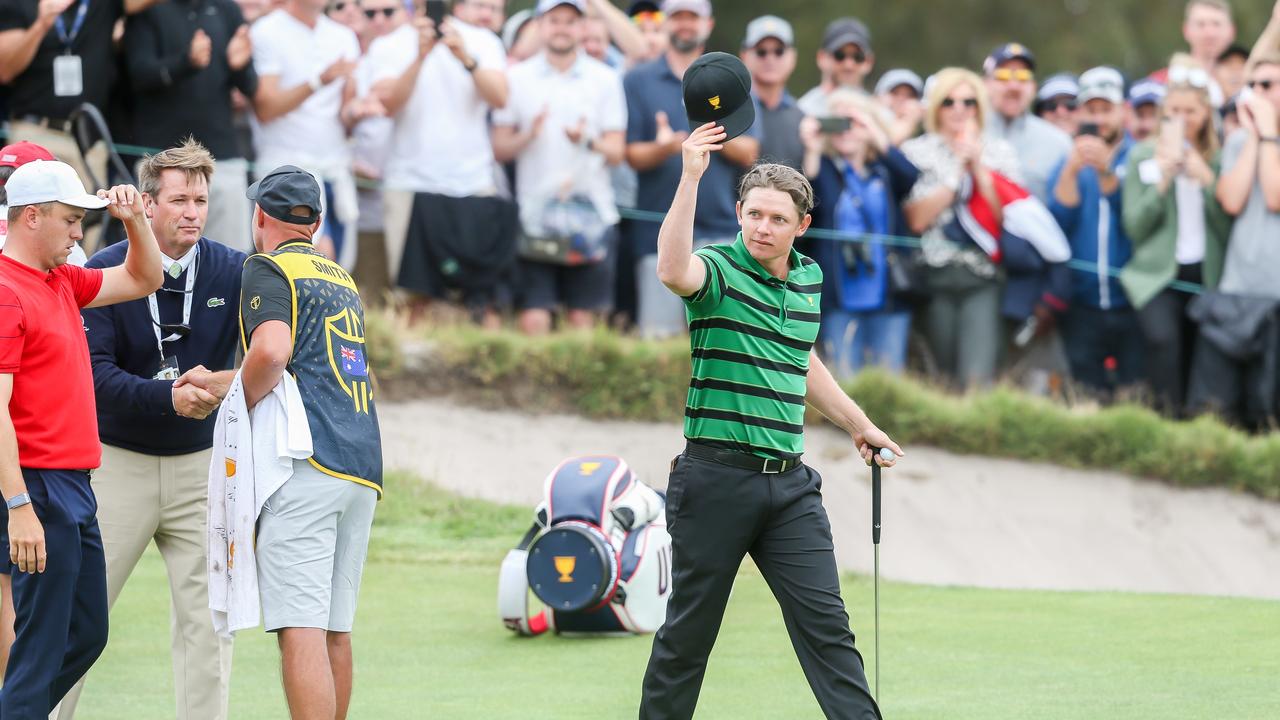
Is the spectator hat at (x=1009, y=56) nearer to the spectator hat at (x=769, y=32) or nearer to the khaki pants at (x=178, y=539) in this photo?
the spectator hat at (x=769, y=32)

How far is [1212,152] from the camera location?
13.3 metres

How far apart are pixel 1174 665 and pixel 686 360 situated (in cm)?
585

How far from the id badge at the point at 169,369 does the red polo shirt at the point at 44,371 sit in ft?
2.26

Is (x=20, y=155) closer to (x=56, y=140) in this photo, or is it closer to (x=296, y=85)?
(x=56, y=140)

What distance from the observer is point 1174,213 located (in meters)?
13.4

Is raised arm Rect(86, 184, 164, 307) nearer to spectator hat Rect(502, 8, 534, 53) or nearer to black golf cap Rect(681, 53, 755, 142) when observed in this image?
black golf cap Rect(681, 53, 755, 142)

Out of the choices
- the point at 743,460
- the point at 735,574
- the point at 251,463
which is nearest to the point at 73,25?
the point at 251,463

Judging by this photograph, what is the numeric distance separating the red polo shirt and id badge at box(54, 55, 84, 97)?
5617 mm

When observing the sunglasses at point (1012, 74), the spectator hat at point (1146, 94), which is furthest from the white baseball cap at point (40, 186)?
the spectator hat at point (1146, 94)

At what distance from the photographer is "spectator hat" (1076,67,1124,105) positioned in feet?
44.8

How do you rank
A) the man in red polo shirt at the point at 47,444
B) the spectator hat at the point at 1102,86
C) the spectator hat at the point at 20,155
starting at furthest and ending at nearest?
the spectator hat at the point at 1102,86 < the spectator hat at the point at 20,155 < the man in red polo shirt at the point at 47,444

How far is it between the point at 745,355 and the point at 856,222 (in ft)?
23.2

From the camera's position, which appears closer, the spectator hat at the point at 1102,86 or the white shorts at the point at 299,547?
the white shorts at the point at 299,547

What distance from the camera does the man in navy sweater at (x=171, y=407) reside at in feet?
22.5
